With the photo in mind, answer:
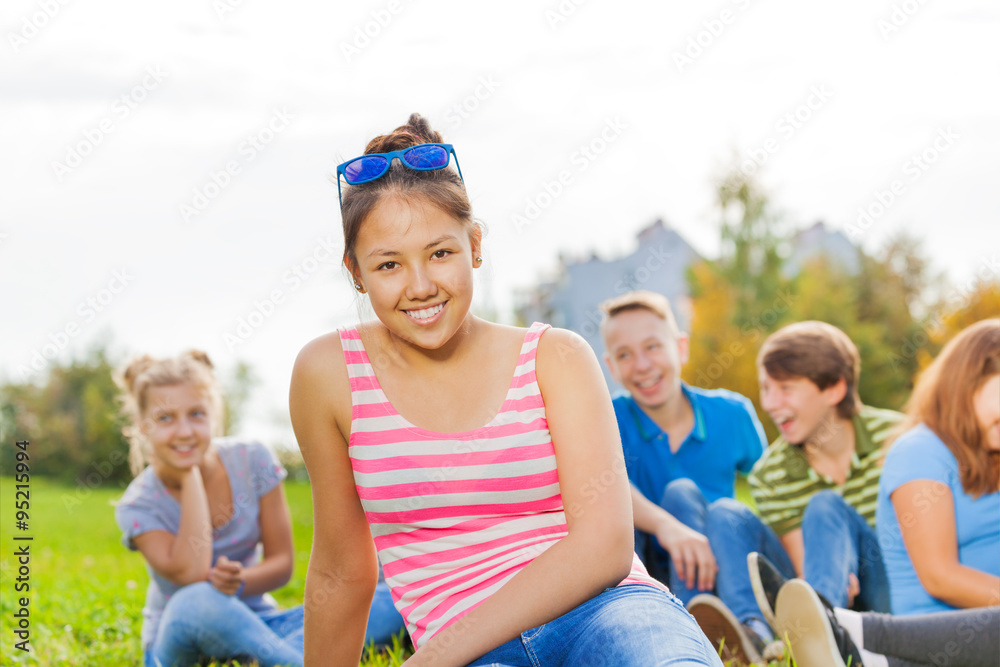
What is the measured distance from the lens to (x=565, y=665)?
179 centimetres

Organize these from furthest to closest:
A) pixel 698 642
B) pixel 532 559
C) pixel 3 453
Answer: pixel 3 453
pixel 532 559
pixel 698 642

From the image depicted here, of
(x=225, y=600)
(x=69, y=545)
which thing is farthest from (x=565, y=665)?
(x=69, y=545)

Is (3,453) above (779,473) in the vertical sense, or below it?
above

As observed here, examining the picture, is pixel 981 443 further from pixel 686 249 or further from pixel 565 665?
pixel 686 249

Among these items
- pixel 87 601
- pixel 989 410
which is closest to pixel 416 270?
pixel 989 410

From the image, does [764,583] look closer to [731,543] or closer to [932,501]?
[731,543]

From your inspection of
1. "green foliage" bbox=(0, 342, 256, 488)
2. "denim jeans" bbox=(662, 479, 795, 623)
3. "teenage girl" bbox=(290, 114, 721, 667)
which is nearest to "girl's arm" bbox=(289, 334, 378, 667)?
"teenage girl" bbox=(290, 114, 721, 667)

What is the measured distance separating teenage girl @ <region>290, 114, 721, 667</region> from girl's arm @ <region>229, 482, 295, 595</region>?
165cm

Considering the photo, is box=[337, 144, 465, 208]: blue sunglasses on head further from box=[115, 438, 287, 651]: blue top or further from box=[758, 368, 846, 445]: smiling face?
box=[758, 368, 846, 445]: smiling face

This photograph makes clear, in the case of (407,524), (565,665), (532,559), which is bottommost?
(565,665)

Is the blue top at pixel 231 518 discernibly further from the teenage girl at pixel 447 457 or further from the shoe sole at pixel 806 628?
the shoe sole at pixel 806 628

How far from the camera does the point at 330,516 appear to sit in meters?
2.12

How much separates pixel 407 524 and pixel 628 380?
230cm

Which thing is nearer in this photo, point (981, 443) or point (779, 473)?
point (981, 443)
